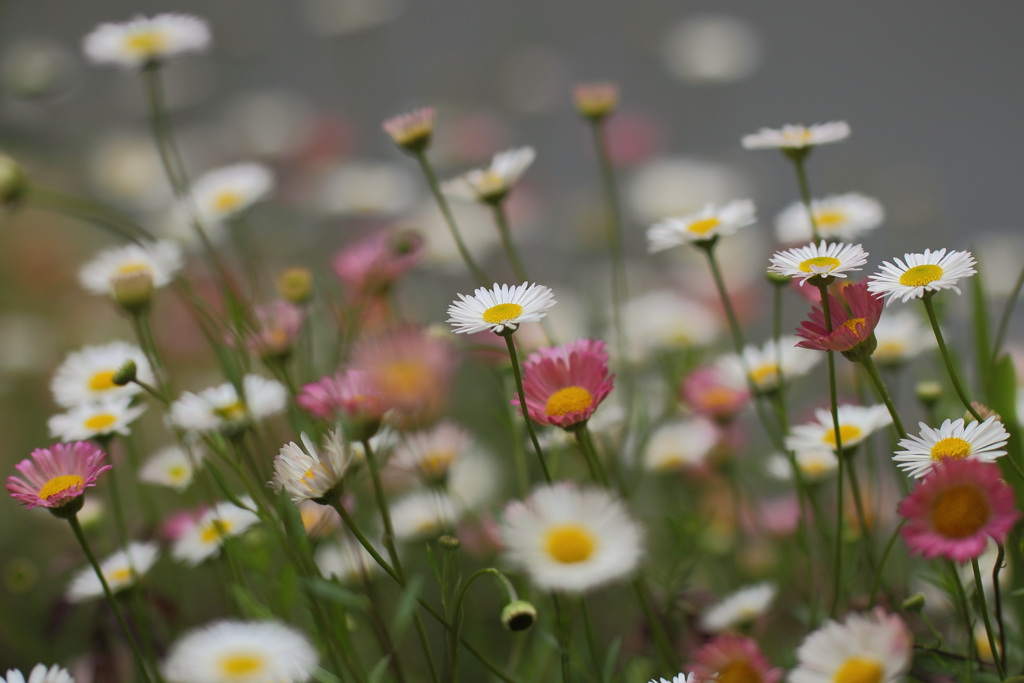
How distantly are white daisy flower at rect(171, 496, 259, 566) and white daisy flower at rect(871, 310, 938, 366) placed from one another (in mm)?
372

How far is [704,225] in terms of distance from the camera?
458 millimetres

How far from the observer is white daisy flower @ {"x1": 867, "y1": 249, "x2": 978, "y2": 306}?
32cm

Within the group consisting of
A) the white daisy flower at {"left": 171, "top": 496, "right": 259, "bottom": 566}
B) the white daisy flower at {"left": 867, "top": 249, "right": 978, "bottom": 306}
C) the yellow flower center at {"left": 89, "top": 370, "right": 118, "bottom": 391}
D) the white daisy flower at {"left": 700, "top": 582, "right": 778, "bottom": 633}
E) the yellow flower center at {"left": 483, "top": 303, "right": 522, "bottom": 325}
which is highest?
the yellow flower center at {"left": 89, "top": 370, "right": 118, "bottom": 391}

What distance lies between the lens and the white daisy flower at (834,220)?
1.53 feet

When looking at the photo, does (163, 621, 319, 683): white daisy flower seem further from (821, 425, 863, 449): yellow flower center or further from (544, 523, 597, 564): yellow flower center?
(821, 425, 863, 449): yellow flower center

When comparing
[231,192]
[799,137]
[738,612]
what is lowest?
[738,612]

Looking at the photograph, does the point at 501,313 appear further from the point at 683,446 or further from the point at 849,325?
the point at 683,446

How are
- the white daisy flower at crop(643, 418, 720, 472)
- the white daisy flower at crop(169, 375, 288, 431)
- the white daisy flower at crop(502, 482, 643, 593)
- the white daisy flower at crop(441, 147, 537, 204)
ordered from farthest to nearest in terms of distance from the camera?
the white daisy flower at crop(643, 418, 720, 472) → the white daisy flower at crop(441, 147, 537, 204) → the white daisy flower at crop(169, 375, 288, 431) → the white daisy flower at crop(502, 482, 643, 593)

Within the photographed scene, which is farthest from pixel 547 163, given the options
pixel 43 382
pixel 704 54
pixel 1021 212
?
pixel 43 382

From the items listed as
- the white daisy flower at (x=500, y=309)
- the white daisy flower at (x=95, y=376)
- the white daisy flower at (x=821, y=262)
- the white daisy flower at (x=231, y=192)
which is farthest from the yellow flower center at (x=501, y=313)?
the white daisy flower at (x=231, y=192)

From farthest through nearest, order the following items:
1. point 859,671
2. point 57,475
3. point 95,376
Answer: point 95,376
point 57,475
point 859,671

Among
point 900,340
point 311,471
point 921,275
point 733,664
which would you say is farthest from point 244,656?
point 900,340

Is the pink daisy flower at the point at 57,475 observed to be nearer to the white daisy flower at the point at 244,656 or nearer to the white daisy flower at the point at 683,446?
the white daisy flower at the point at 244,656

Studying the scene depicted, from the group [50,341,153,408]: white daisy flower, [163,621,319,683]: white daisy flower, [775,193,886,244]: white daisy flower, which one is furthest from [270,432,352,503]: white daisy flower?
[775,193,886,244]: white daisy flower
